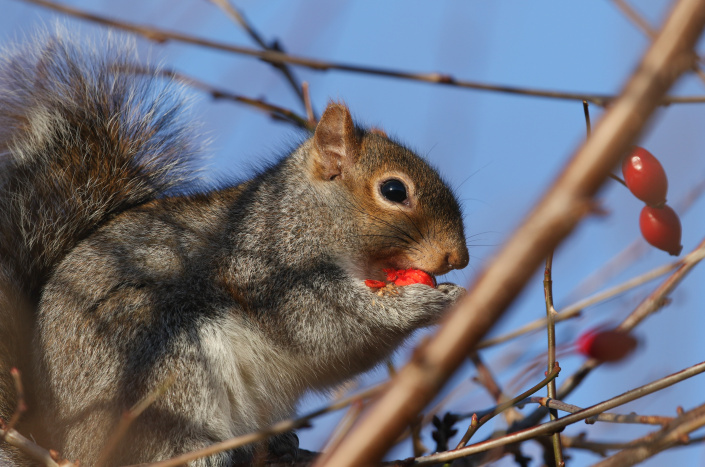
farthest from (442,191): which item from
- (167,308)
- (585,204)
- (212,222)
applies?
(585,204)

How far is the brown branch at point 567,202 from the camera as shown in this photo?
2.10ft

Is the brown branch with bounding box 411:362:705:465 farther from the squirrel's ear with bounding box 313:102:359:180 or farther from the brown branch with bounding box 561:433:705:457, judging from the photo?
the squirrel's ear with bounding box 313:102:359:180

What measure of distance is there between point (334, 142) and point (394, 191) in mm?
357

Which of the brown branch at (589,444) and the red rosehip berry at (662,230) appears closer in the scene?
the red rosehip berry at (662,230)

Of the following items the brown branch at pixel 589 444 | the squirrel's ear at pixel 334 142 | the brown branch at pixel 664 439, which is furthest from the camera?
the squirrel's ear at pixel 334 142

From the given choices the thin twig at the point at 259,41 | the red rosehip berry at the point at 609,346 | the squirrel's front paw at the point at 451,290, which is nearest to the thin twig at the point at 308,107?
the thin twig at the point at 259,41

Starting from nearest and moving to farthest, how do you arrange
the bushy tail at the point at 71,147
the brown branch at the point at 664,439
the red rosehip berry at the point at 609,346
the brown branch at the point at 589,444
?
the brown branch at the point at 664,439 < the red rosehip berry at the point at 609,346 < the brown branch at the point at 589,444 < the bushy tail at the point at 71,147

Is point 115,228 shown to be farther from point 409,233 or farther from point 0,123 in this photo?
point 409,233

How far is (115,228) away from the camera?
9.37ft

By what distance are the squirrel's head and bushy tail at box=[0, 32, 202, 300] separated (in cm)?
70

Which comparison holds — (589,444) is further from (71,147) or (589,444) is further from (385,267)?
(71,147)

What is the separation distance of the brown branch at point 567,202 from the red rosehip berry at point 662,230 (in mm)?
1187

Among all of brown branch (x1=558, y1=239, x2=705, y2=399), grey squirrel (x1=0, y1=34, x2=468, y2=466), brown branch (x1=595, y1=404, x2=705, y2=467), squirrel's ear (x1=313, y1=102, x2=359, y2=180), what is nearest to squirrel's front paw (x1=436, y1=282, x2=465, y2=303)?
grey squirrel (x1=0, y1=34, x2=468, y2=466)

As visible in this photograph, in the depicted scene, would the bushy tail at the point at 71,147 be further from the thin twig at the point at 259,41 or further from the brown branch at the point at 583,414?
the brown branch at the point at 583,414
